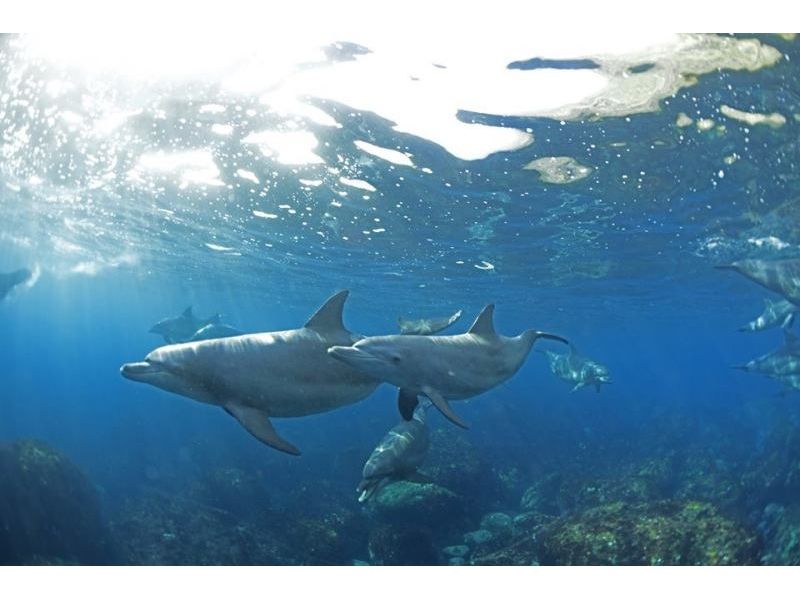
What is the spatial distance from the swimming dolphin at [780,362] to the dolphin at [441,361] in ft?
36.5

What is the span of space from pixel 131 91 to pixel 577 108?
967 cm

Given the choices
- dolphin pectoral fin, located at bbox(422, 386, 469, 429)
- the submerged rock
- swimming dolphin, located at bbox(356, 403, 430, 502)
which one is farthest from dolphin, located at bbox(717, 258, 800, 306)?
dolphin pectoral fin, located at bbox(422, 386, 469, 429)

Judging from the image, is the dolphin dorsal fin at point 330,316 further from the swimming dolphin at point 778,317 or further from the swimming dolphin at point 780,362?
the swimming dolphin at point 780,362

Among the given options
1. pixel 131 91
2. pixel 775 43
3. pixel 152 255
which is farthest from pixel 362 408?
pixel 775 43

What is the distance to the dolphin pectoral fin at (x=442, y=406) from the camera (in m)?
6.13

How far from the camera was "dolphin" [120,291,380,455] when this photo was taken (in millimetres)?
6227

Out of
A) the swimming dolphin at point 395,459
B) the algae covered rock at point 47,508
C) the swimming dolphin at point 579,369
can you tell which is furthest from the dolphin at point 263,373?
the swimming dolphin at point 579,369

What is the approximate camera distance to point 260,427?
19.2 ft

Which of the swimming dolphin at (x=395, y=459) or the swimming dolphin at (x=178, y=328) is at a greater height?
the swimming dolphin at (x=395, y=459)

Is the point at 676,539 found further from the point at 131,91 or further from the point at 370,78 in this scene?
the point at 131,91

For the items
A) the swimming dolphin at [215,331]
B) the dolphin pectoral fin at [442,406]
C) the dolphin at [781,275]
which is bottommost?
the swimming dolphin at [215,331]

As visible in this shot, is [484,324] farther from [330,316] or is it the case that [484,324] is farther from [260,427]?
[260,427]

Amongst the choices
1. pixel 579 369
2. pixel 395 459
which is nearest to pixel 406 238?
pixel 579 369

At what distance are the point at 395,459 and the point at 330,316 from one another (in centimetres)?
325
